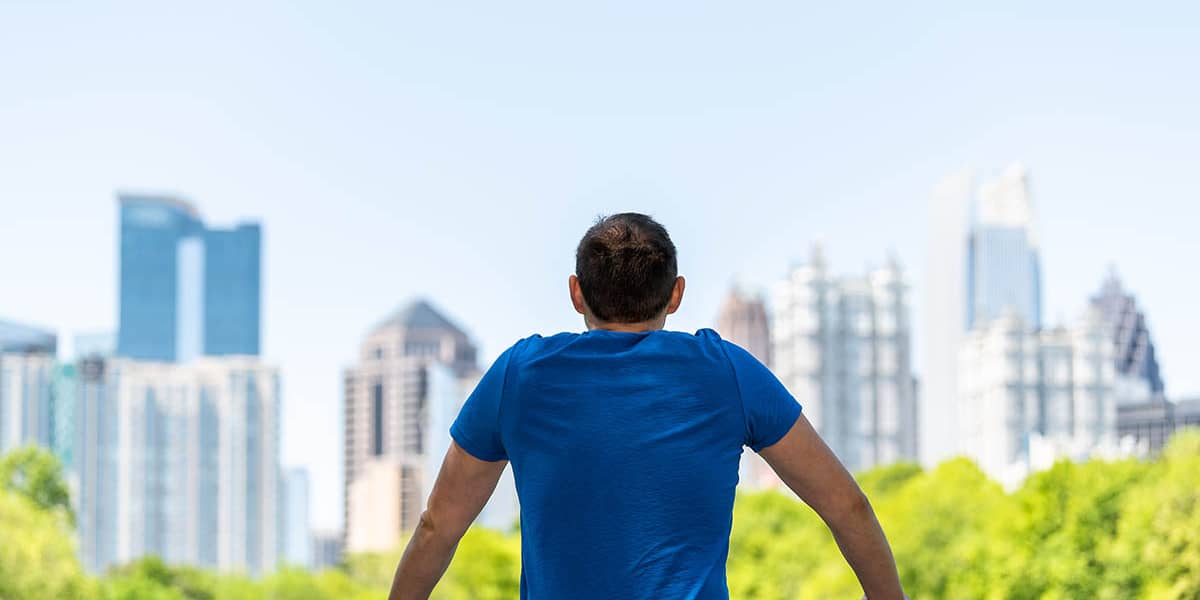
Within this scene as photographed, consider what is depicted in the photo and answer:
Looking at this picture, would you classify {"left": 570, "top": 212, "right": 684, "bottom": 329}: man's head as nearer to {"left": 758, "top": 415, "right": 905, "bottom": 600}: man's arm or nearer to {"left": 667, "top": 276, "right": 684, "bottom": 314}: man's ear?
{"left": 667, "top": 276, "right": 684, "bottom": 314}: man's ear

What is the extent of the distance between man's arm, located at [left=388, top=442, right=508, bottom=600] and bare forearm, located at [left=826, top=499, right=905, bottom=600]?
2.34 ft

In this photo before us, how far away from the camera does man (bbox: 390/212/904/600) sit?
3.58 meters

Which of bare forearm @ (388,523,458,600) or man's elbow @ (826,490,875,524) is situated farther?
bare forearm @ (388,523,458,600)

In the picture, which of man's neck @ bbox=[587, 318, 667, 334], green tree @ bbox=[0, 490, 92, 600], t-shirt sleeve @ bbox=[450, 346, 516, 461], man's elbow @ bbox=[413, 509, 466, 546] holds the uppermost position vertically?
man's neck @ bbox=[587, 318, 667, 334]

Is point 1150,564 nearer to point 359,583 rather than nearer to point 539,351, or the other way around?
point 359,583

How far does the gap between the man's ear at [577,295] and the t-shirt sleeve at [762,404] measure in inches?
14.9

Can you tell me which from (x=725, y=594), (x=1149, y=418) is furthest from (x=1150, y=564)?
(x=1149, y=418)

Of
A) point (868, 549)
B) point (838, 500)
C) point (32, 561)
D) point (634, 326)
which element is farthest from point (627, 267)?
point (32, 561)

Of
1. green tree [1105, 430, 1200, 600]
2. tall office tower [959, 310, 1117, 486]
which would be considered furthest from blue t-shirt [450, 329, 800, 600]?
tall office tower [959, 310, 1117, 486]

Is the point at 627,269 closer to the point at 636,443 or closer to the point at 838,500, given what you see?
the point at 636,443

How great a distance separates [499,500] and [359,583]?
120 metres

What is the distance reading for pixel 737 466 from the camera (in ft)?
11.8

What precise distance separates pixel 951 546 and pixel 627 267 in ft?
184

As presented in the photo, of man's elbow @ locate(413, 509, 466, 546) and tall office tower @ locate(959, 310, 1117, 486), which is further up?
man's elbow @ locate(413, 509, 466, 546)
